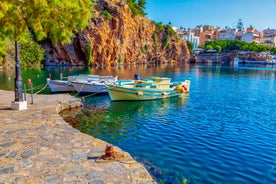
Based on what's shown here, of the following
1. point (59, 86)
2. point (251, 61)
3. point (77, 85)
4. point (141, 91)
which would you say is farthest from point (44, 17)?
point (251, 61)

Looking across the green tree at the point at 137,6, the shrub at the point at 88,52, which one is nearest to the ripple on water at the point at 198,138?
the shrub at the point at 88,52

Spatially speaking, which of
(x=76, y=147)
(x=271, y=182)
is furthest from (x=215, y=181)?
(x=76, y=147)

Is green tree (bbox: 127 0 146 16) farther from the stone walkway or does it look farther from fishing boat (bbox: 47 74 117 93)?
the stone walkway

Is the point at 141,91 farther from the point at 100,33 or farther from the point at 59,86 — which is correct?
the point at 100,33

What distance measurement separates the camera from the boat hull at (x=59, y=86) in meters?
24.9

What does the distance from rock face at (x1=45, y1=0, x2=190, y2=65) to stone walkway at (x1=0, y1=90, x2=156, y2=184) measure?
62.1 m

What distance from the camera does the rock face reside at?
70.1 m

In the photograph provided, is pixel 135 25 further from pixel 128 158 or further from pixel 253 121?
pixel 128 158

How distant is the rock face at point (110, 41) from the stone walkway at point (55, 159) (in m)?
62.1

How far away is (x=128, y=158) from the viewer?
7.37 meters

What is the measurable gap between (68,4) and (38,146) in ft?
15.2

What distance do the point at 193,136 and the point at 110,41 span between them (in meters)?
66.8

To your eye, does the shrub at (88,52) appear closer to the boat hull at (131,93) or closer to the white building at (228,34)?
the boat hull at (131,93)

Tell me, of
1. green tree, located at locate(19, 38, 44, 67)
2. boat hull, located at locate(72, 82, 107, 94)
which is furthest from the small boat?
green tree, located at locate(19, 38, 44, 67)
